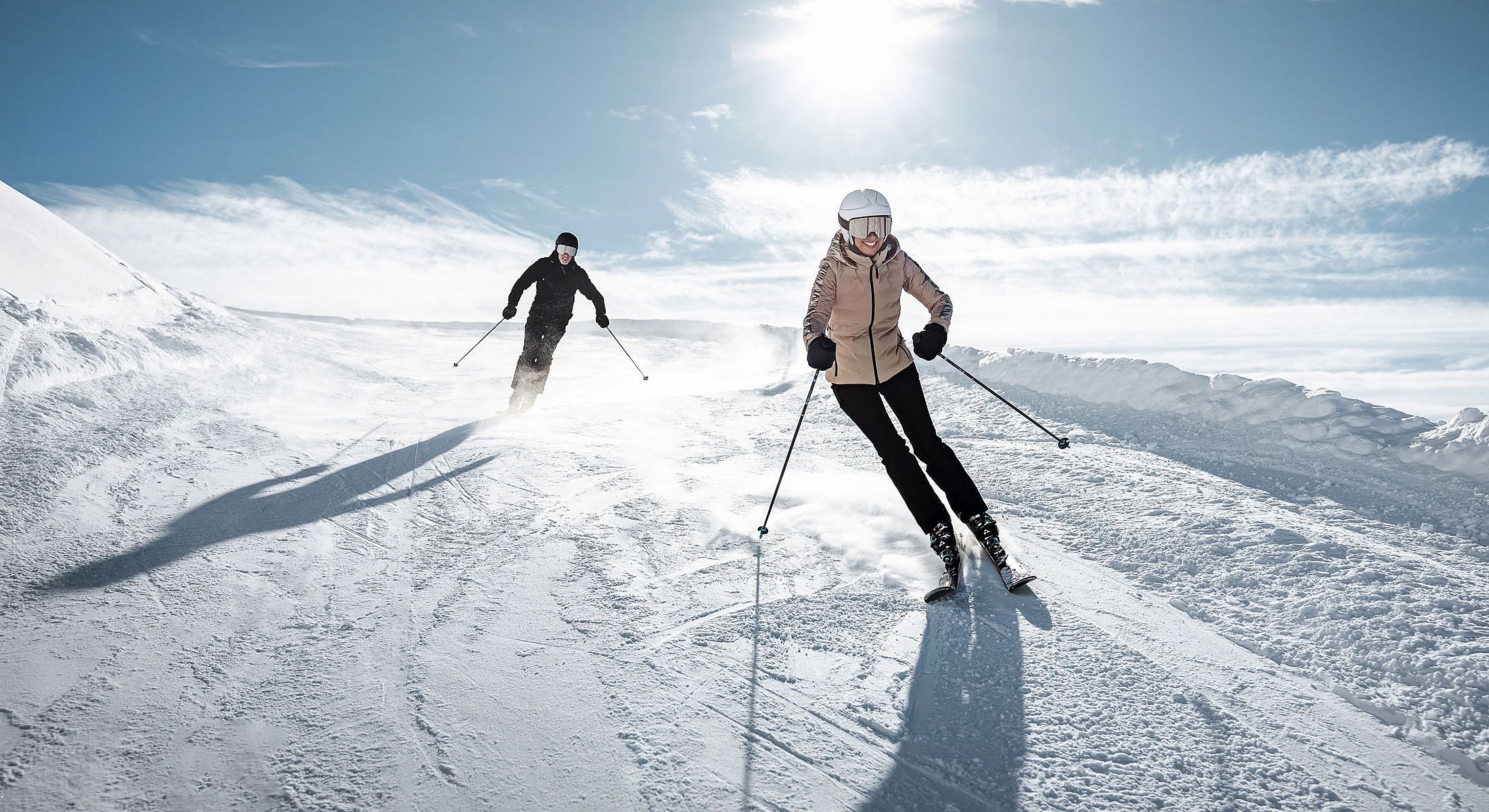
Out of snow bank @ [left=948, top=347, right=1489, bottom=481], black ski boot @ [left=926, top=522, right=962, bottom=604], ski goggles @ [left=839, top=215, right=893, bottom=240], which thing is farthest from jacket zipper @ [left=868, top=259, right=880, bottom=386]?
snow bank @ [left=948, top=347, right=1489, bottom=481]

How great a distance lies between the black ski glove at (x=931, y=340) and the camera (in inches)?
143

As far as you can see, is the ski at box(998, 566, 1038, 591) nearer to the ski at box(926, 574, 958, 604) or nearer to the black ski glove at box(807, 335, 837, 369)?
the ski at box(926, 574, 958, 604)

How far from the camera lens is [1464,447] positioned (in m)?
4.59

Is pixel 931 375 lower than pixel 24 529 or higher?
higher

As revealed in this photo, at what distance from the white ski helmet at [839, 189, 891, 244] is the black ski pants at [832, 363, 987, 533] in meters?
0.78

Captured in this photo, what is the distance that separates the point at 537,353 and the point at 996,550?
22.7ft

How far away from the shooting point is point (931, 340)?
3.68 meters

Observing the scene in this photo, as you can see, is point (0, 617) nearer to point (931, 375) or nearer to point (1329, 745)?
point (1329, 745)

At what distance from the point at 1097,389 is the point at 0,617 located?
853 centimetres

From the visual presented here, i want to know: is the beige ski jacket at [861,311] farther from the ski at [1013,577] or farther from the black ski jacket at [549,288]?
the black ski jacket at [549,288]

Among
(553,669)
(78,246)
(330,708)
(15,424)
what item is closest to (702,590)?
(553,669)

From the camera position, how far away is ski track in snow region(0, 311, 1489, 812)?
6.20 feet

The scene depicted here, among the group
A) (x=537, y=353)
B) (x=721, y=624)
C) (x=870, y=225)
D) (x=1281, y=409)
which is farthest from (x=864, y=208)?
(x=537, y=353)

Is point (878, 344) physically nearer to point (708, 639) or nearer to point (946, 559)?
point (946, 559)
